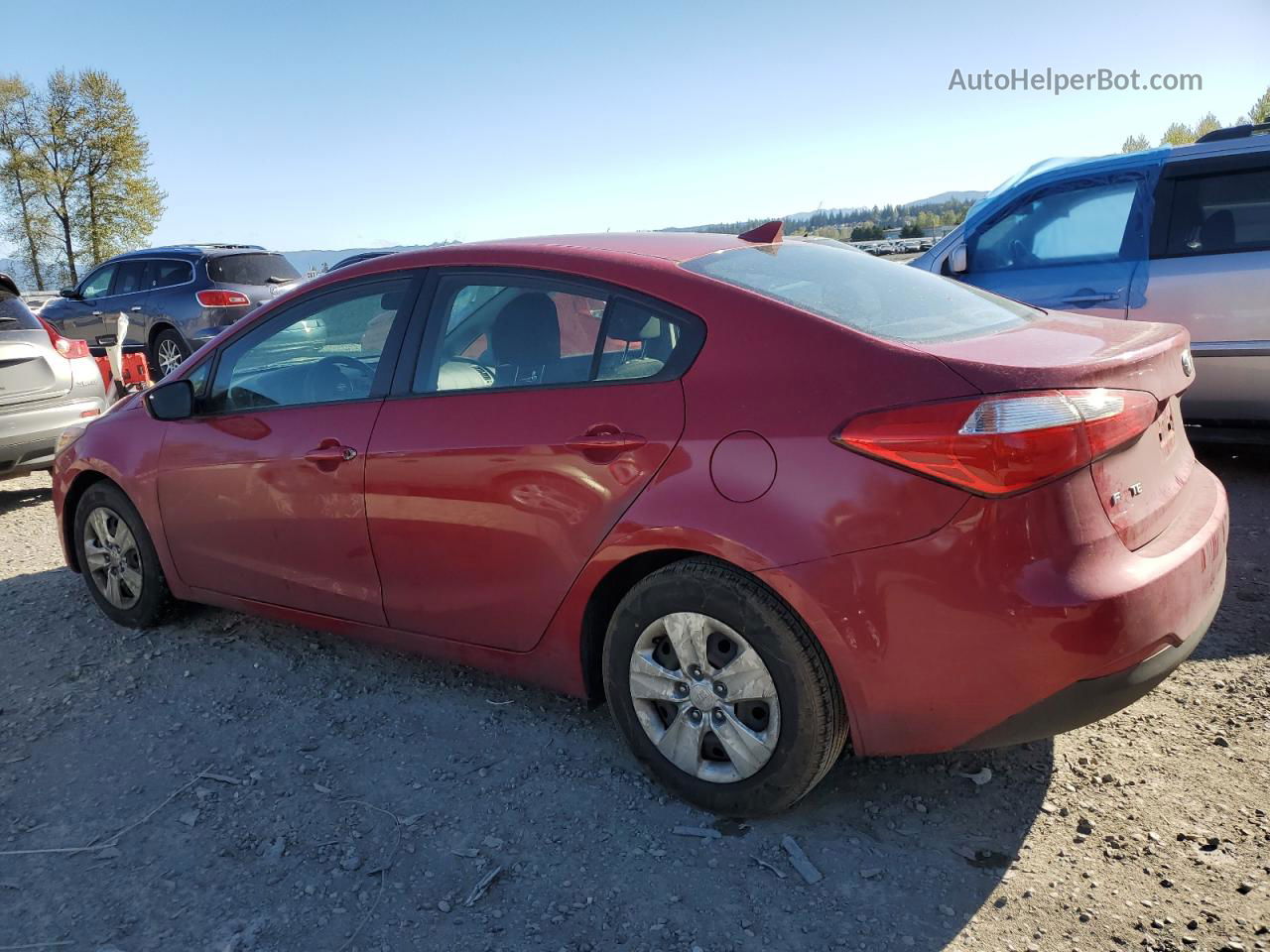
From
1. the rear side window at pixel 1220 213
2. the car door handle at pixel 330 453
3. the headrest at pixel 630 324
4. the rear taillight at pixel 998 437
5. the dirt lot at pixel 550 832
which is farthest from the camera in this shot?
the rear side window at pixel 1220 213

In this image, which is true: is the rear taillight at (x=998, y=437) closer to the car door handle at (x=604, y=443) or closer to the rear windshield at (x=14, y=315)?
the car door handle at (x=604, y=443)

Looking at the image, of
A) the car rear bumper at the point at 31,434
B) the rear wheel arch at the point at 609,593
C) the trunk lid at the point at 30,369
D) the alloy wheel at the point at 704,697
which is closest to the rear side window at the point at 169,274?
the trunk lid at the point at 30,369

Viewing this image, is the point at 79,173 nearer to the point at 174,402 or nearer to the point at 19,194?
the point at 19,194

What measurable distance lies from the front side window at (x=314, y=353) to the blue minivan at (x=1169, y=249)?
4111mm

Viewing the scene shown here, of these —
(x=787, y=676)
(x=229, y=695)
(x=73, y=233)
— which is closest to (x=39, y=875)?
(x=229, y=695)

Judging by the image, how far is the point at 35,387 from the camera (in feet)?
22.8

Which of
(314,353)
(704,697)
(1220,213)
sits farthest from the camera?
(1220,213)

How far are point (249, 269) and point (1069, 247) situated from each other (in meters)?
10.2

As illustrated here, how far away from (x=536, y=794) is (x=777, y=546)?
1159 mm

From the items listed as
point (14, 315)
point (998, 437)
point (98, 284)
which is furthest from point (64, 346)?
point (998, 437)

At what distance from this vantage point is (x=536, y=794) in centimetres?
302

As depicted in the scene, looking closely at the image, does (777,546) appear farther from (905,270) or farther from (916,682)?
(905,270)

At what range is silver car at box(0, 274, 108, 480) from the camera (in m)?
6.73

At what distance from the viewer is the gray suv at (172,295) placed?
12141 millimetres
